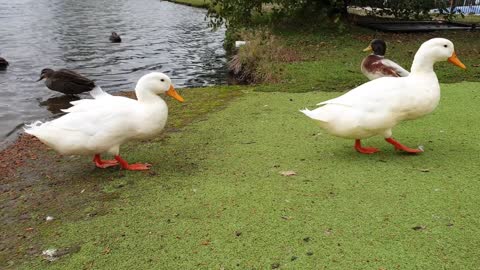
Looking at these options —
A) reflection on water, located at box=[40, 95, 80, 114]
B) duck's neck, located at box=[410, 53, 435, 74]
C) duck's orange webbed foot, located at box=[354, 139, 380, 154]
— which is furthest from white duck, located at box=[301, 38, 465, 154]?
reflection on water, located at box=[40, 95, 80, 114]

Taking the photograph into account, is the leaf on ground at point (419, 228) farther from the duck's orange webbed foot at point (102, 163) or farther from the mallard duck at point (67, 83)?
the mallard duck at point (67, 83)

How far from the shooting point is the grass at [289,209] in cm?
300

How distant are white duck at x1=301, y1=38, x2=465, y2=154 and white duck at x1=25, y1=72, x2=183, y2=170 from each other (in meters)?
1.48

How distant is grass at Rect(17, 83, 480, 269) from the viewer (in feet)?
9.84

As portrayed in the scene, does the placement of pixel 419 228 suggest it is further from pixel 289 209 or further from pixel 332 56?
pixel 332 56

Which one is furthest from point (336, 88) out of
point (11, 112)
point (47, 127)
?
point (11, 112)

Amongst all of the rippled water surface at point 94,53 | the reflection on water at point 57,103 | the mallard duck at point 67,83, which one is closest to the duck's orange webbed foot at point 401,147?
the rippled water surface at point 94,53

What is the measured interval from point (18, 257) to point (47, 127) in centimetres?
152

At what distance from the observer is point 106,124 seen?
437 cm

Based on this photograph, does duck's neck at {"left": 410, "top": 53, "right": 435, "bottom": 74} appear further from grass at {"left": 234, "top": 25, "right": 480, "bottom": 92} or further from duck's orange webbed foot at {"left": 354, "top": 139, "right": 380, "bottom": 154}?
grass at {"left": 234, "top": 25, "right": 480, "bottom": 92}

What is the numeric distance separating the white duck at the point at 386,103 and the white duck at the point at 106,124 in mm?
1476

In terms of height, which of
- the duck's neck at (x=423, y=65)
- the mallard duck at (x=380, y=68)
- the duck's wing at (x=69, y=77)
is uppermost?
the duck's neck at (x=423, y=65)

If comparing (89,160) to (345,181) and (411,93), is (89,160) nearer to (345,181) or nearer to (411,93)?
(345,181)

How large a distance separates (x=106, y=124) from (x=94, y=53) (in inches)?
465
